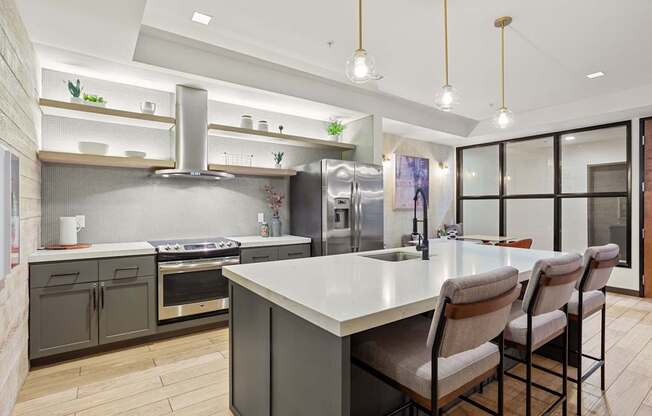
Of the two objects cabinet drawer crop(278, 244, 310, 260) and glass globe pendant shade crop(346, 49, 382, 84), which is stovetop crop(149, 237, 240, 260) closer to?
cabinet drawer crop(278, 244, 310, 260)

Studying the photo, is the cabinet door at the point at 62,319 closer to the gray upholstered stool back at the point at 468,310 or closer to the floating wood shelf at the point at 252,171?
the floating wood shelf at the point at 252,171

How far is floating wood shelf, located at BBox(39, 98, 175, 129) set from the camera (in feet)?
9.33

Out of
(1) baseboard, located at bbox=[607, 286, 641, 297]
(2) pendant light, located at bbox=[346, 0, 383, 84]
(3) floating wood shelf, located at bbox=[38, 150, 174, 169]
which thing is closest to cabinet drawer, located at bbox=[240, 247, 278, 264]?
(3) floating wood shelf, located at bbox=[38, 150, 174, 169]

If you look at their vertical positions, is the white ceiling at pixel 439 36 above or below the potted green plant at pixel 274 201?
above

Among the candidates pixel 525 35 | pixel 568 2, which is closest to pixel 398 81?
pixel 525 35

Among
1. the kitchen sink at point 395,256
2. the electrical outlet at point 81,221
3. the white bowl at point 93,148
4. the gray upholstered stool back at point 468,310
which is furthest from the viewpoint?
the electrical outlet at point 81,221

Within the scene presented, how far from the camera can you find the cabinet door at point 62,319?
8.38 ft

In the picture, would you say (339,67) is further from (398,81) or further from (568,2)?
(568,2)

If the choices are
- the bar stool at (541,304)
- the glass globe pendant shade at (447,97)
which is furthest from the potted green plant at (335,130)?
the bar stool at (541,304)

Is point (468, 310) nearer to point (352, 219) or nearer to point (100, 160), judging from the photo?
point (352, 219)

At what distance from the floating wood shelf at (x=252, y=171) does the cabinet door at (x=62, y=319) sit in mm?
1595

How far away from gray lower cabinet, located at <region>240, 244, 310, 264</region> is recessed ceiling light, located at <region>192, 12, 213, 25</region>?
6.98ft

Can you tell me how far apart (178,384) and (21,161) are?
1844mm

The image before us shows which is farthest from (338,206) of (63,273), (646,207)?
(646,207)
